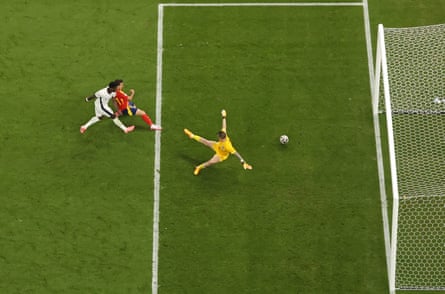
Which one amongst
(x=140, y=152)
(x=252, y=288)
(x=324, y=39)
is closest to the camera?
(x=252, y=288)

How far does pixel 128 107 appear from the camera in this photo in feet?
70.8

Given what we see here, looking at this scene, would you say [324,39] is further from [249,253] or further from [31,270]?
[31,270]

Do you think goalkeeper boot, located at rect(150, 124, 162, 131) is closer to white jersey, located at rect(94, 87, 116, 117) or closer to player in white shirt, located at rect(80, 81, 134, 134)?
player in white shirt, located at rect(80, 81, 134, 134)

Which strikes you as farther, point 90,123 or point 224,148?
point 90,123

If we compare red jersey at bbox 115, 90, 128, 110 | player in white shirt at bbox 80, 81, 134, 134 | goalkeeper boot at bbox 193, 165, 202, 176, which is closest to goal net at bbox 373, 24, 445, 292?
goalkeeper boot at bbox 193, 165, 202, 176

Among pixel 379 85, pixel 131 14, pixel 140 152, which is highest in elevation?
pixel 131 14

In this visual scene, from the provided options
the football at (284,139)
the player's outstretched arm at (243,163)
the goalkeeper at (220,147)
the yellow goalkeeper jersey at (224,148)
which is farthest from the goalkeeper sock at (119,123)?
the football at (284,139)

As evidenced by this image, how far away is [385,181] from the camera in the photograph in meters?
21.3

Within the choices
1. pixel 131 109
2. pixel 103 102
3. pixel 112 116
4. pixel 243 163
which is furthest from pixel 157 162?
pixel 243 163

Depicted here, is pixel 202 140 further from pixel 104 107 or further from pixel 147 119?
pixel 104 107

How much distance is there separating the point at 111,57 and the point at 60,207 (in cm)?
406

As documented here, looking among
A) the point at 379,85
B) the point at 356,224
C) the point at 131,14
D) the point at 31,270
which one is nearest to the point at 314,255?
the point at 356,224

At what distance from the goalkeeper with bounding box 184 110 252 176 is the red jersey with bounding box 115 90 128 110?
1.48 meters

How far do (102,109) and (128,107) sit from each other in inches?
23.2
